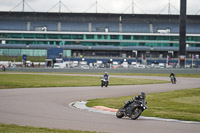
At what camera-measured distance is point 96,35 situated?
117688mm

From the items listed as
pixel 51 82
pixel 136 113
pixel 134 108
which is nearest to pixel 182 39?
pixel 51 82

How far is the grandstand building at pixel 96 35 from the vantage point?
11556 centimetres

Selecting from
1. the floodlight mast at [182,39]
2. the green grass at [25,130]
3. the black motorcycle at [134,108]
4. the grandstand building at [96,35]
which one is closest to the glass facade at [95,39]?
the grandstand building at [96,35]

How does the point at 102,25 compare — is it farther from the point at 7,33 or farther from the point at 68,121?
the point at 68,121

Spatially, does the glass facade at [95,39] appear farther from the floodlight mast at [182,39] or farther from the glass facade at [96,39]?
the floodlight mast at [182,39]

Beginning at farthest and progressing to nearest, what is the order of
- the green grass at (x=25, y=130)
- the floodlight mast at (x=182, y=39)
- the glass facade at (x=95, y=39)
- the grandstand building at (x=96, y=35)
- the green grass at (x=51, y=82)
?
the glass facade at (x=95, y=39)
the grandstand building at (x=96, y=35)
the floodlight mast at (x=182, y=39)
the green grass at (x=51, y=82)
the green grass at (x=25, y=130)

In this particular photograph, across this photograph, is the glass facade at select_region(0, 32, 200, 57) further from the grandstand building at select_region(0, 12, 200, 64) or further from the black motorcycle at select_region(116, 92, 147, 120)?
the black motorcycle at select_region(116, 92, 147, 120)

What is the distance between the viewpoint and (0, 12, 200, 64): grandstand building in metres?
116

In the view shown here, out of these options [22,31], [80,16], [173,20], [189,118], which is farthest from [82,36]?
[189,118]


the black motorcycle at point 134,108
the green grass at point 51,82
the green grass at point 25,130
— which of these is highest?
the black motorcycle at point 134,108

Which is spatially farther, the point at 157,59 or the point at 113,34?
the point at 113,34

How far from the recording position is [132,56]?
4606 inches

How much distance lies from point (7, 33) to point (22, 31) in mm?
4634

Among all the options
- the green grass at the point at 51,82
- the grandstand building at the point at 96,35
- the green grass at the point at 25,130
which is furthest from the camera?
the grandstand building at the point at 96,35
